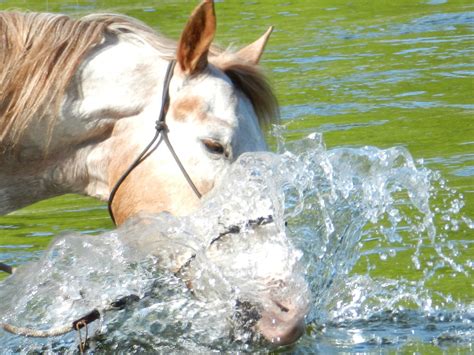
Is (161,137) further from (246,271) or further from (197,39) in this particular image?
(246,271)

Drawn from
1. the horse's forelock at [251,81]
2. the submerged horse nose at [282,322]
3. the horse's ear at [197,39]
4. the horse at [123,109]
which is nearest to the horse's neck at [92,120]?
the horse at [123,109]

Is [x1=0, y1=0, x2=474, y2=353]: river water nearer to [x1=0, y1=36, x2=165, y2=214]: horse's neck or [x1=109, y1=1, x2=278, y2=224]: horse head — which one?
[x1=109, y1=1, x2=278, y2=224]: horse head

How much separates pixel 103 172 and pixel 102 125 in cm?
21

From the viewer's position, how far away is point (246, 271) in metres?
4.50

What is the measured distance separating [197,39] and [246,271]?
3.10ft

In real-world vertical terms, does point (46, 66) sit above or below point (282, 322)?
above

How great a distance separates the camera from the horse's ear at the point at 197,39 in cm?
460

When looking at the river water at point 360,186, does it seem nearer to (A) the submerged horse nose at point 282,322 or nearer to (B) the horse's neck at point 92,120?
(A) the submerged horse nose at point 282,322

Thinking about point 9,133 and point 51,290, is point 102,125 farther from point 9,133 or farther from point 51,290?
point 51,290

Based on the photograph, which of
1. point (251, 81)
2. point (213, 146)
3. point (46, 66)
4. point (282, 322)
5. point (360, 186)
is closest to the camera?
point (282, 322)

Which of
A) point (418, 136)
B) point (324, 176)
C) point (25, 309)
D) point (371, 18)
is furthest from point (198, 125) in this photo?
point (371, 18)

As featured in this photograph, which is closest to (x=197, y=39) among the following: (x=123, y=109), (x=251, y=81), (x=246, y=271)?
(x=251, y=81)

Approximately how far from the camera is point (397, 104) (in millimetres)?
10211

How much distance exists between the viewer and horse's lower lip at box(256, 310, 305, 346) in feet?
14.5
